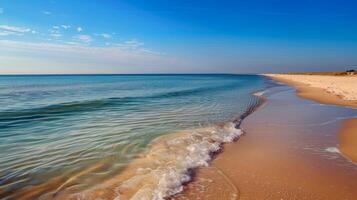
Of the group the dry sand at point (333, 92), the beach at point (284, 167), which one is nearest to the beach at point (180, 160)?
the beach at point (284, 167)

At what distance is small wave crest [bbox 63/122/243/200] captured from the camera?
4375mm

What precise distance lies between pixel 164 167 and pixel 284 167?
8.97 ft

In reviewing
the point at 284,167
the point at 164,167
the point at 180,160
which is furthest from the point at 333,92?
the point at 164,167

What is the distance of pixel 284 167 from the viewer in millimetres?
5480

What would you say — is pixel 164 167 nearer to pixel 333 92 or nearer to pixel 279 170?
pixel 279 170

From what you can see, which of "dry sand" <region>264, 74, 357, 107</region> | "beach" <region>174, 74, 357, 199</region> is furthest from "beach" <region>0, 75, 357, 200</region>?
"dry sand" <region>264, 74, 357, 107</region>

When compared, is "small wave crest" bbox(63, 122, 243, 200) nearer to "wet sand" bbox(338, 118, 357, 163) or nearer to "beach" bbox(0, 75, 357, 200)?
"beach" bbox(0, 75, 357, 200)

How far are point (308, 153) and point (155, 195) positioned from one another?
444 centimetres

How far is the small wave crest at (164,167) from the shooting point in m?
4.38

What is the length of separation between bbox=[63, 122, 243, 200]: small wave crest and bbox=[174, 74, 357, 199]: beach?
31cm

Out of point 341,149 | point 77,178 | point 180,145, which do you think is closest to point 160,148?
point 180,145

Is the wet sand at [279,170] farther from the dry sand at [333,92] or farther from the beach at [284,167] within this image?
the dry sand at [333,92]

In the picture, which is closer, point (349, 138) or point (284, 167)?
point (284, 167)

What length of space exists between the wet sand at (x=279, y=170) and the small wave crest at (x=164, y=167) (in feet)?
1.04
